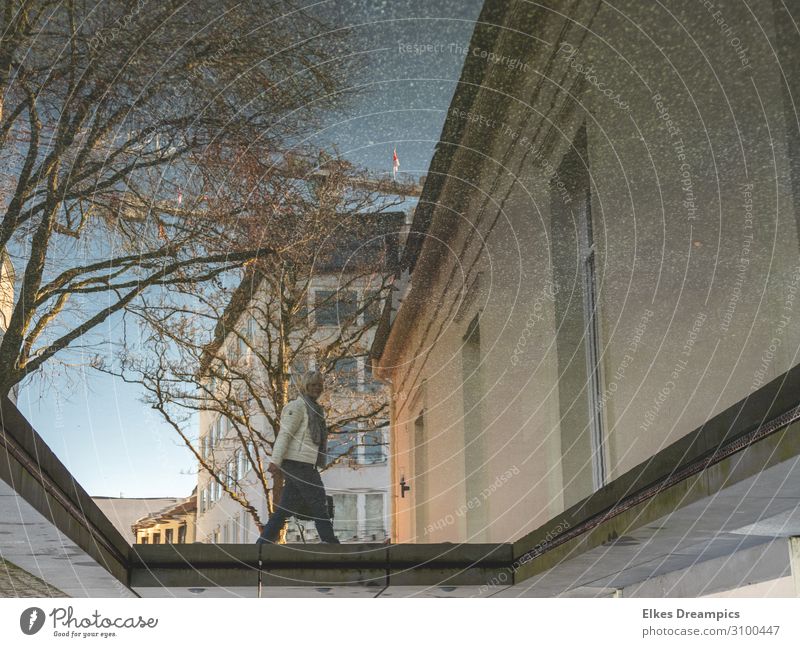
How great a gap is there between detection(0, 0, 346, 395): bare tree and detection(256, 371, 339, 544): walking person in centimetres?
73

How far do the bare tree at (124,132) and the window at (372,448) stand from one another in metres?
1.25

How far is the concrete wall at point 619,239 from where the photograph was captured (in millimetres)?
1819

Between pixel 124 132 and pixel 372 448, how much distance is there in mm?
2196

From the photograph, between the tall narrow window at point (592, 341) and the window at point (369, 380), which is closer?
the tall narrow window at point (592, 341)

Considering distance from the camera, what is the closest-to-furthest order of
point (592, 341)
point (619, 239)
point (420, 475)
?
point (619, 239) < point (592, 341) < point (420, 475)

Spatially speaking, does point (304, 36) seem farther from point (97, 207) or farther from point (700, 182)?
point (700, 182)

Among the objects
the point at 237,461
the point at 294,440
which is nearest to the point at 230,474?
the point at 237,461

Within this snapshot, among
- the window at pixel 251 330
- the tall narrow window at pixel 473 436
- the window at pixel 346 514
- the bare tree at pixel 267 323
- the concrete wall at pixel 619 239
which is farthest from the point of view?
the window at pixel 251 330

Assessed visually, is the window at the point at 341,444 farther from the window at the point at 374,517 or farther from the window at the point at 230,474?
the window at the point at 230,474

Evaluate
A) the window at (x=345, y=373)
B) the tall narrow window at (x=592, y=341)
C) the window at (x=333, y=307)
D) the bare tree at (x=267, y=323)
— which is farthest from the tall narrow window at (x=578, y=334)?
the window at (x=345, y=373)

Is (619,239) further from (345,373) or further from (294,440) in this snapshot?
(345,373)

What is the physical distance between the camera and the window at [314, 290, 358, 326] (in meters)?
4.57

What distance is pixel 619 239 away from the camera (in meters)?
2.49
